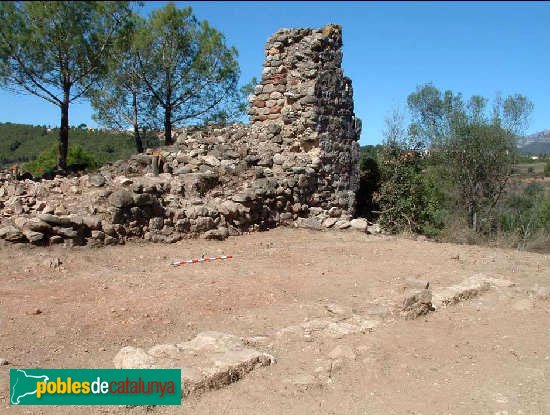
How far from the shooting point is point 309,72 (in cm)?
913

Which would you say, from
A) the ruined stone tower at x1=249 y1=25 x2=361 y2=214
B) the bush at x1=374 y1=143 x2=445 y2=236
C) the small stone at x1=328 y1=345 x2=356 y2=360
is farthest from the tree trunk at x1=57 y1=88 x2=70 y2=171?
the small stone at x1=328 y1=345 x2=356 y2=360

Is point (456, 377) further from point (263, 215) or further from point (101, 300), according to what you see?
point (263, 215)

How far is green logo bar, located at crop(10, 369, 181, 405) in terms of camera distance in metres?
2.95

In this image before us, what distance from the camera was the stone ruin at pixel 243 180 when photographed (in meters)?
6.61

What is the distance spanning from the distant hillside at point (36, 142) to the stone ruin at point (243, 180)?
2410cm

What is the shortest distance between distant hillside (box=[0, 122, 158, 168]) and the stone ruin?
24101 millimetres

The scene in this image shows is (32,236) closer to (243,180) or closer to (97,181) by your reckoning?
(97,181)

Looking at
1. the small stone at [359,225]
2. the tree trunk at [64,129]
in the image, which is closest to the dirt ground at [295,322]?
the small stone at [359,225]

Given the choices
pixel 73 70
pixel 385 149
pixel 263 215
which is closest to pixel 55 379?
pixel 263 215

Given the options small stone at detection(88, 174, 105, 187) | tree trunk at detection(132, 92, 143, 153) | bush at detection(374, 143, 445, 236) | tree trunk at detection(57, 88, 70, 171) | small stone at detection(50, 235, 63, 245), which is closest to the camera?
small stone at detection(50, 235, 63, 245)

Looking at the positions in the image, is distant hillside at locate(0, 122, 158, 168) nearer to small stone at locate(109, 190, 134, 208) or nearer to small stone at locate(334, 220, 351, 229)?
small stone at locate(334, 220, 351, 229)

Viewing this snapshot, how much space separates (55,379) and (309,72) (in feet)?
24.0

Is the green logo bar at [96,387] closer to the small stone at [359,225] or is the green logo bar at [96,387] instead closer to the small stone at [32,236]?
the small stone at [32,236]

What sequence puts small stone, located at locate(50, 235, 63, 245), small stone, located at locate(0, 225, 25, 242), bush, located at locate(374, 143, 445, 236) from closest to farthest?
small stone, located at locate(0, 225, 25, 242)
small stone, located at locate(50, 235, 63, 245)
bush, located at locate(374, 143, 445, 236)
